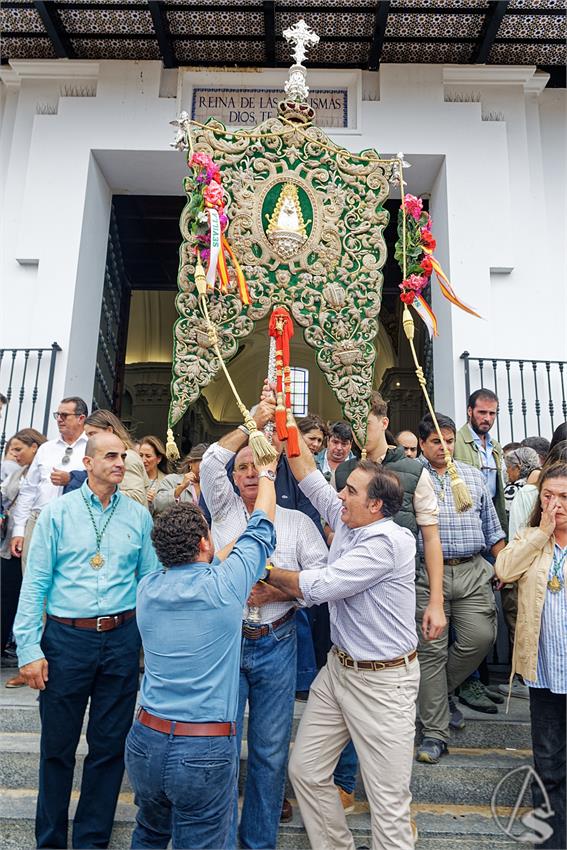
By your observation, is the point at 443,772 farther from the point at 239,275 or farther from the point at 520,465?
the point at 239,275

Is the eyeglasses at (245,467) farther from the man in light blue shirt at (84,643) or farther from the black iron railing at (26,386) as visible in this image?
the black iron railing at (26,386)

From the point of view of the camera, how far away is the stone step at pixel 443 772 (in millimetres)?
3230

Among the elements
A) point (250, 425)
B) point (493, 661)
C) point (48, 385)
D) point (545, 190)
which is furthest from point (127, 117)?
point (493, 661)

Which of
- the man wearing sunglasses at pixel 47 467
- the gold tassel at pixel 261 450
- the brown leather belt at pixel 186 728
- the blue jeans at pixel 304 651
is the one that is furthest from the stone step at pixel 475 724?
the gold tassel at pixel 261 450

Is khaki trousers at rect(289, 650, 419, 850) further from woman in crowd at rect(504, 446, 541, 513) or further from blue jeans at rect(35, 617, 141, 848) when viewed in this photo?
woman in crowd at rect(504, 446, 541, 513)

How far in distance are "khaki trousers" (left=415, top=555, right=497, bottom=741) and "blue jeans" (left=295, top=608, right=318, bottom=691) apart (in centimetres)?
→ 57

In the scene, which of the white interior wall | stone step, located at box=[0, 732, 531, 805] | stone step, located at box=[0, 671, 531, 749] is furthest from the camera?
the white interior wall

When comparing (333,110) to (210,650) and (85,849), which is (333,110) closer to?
(210,650)

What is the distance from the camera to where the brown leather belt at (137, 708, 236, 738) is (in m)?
2.16

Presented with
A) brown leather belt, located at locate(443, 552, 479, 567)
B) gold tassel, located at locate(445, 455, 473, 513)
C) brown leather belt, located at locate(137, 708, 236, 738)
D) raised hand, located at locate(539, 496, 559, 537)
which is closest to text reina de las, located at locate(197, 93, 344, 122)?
gold tassel, located at locate(445, 455, 473, 513)

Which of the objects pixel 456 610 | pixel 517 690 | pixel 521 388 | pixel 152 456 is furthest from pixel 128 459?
pixel 521 388

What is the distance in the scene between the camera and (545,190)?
6.90 meters

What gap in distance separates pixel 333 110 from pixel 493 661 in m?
→ 5.36

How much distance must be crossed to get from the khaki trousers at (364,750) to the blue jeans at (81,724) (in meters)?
0.81
